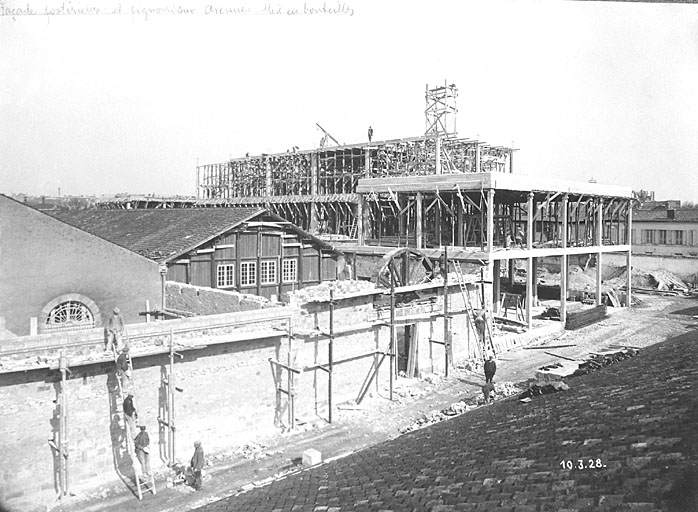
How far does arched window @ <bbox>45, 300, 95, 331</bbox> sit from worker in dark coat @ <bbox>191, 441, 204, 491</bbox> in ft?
26.4

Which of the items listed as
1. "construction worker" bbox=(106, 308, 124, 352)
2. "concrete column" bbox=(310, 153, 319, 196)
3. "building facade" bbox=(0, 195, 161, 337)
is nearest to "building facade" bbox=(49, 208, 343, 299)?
"building facade" bbox=(0, 195, 161, 337)

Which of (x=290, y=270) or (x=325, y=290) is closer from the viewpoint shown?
(x=325, y=290)

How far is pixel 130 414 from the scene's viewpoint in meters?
14.0

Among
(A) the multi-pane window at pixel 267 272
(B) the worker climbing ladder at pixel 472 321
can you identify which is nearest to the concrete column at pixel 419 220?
(B) the worker climbing ladder at pixel 472 321

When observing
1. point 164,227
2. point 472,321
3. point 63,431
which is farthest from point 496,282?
point 63,431

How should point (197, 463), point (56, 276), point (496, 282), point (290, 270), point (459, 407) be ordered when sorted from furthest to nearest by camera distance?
1. point (496, 282)
2. point (290, 270)
3. point (459, 407)
4. point (56, 276)
5. point (197, 463)

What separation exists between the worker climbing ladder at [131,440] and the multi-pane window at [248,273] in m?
12.5

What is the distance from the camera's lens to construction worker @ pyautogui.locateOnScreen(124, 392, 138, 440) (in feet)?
45.7

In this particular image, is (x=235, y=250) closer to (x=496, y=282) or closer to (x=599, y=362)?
(x=599, y=362)

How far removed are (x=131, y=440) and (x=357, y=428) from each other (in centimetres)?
693

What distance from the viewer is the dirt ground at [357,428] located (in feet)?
44.7

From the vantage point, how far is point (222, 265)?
85.5ft

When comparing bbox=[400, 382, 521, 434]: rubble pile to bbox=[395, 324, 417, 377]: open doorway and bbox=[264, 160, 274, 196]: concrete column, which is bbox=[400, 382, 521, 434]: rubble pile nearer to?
bbox=[395, 324, 417, 377]: open doorway
